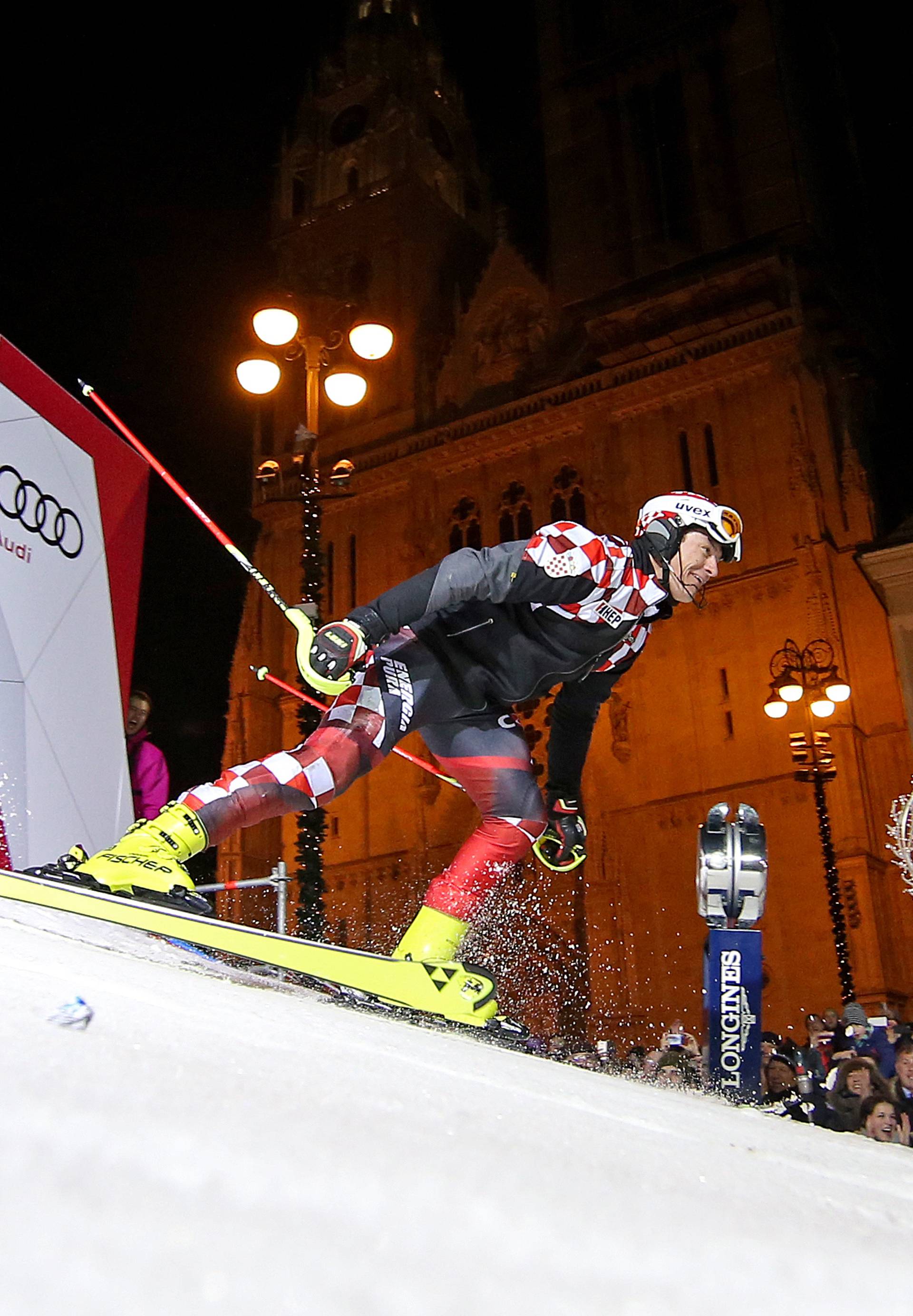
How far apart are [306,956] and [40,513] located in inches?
132

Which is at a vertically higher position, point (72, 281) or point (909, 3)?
point (909, 3)

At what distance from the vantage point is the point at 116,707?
6062 mm

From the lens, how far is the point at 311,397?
7969 millimetres

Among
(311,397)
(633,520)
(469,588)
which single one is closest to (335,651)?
(469,588)

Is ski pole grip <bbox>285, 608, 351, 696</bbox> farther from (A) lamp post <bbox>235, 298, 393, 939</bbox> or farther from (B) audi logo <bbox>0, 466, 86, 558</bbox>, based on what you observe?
(A) lamp post <bbox>235, 298, 393, 939</bbox>

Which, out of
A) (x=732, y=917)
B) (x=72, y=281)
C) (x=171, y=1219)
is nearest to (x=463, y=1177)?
(x=171, y=1219)

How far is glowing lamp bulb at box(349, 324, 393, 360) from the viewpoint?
24.1 feet

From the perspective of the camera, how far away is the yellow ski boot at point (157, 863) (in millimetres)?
3225

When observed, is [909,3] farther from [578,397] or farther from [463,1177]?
[463,1177]

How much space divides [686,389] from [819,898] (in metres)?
12.4

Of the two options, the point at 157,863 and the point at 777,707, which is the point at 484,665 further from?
the point at 777,707

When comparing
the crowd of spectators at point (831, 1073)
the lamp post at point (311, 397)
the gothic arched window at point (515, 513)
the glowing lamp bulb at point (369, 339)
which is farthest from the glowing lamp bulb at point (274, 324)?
the gothic arched window at point (515, 513)

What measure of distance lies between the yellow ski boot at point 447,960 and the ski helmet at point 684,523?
1475 mm

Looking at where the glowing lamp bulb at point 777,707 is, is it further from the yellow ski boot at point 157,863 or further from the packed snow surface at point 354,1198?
the packed snow surface at point 354,1198
